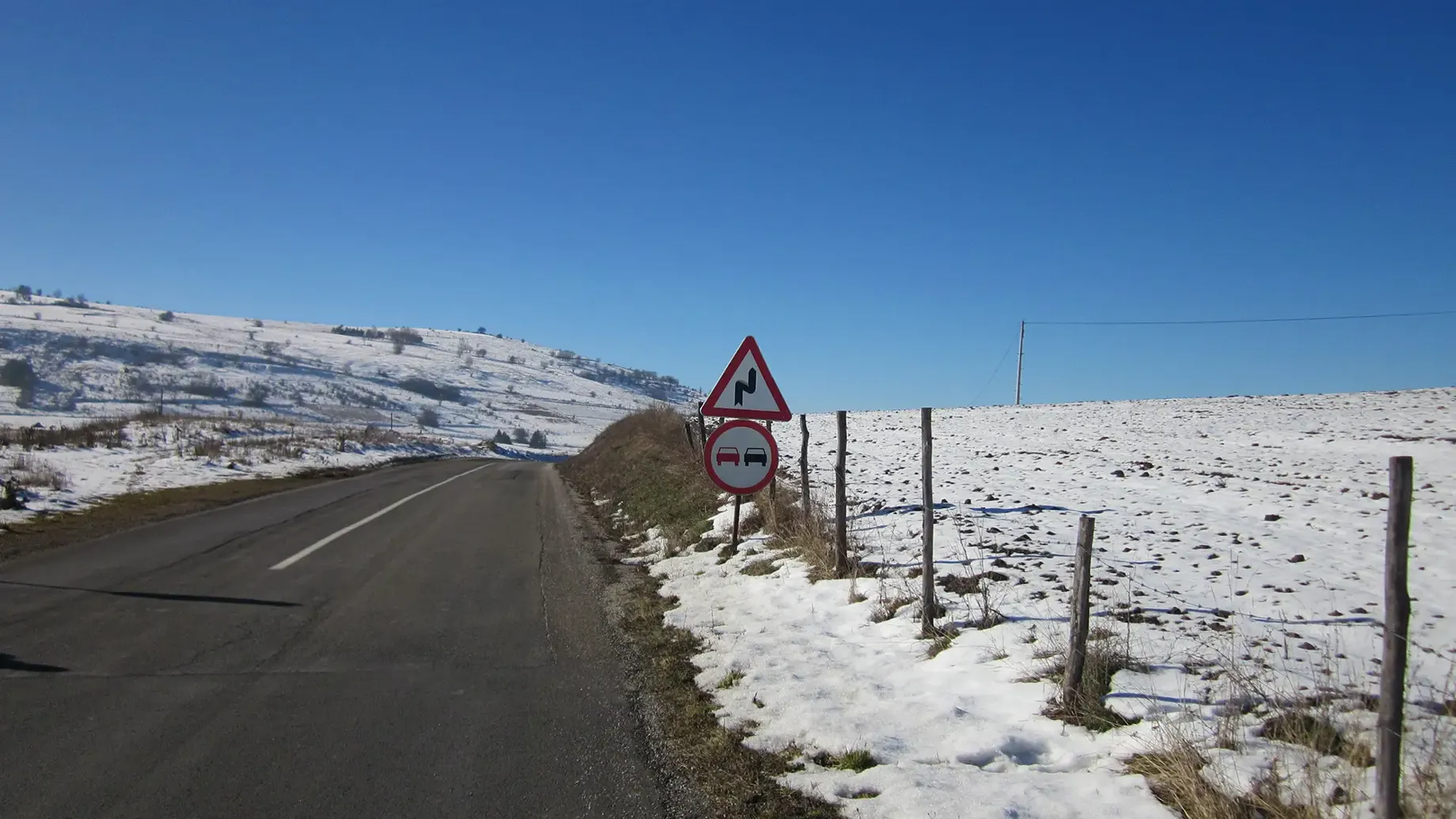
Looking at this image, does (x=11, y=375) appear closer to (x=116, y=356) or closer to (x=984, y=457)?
(x=116, y=356)

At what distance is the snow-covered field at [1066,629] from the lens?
13.0 feet

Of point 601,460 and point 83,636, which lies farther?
point 601,460

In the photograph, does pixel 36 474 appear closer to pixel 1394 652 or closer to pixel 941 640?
pixel 941 640

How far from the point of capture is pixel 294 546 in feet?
37.4

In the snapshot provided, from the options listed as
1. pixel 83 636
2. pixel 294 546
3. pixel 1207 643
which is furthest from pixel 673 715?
pixel 294 546

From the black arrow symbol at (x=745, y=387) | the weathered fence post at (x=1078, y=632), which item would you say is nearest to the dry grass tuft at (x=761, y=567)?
the black arrow symbol at (x=745, y=387)

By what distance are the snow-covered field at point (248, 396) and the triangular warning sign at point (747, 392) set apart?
36.3 ft

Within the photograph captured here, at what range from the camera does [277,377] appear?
108 m

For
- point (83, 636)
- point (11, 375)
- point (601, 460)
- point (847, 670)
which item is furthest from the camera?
point (11, 375)

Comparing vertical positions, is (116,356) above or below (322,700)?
above

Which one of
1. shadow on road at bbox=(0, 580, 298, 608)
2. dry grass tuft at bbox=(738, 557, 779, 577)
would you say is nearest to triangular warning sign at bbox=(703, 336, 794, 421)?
dry grass tuft at bbox=(738, 557, 779, 577)

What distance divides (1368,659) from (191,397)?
100 metres

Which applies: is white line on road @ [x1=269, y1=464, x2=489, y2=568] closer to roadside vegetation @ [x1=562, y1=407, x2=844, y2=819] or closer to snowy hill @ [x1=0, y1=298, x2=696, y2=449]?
roadside vegetation @ [x1=562, y1=407, x2=844, y2=819]

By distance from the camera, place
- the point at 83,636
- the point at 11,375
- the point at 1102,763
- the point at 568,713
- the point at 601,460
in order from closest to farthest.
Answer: the point at 1102,763
the point at 568,713
the point at 83,636
the point at 601,460
the point at 11,375
